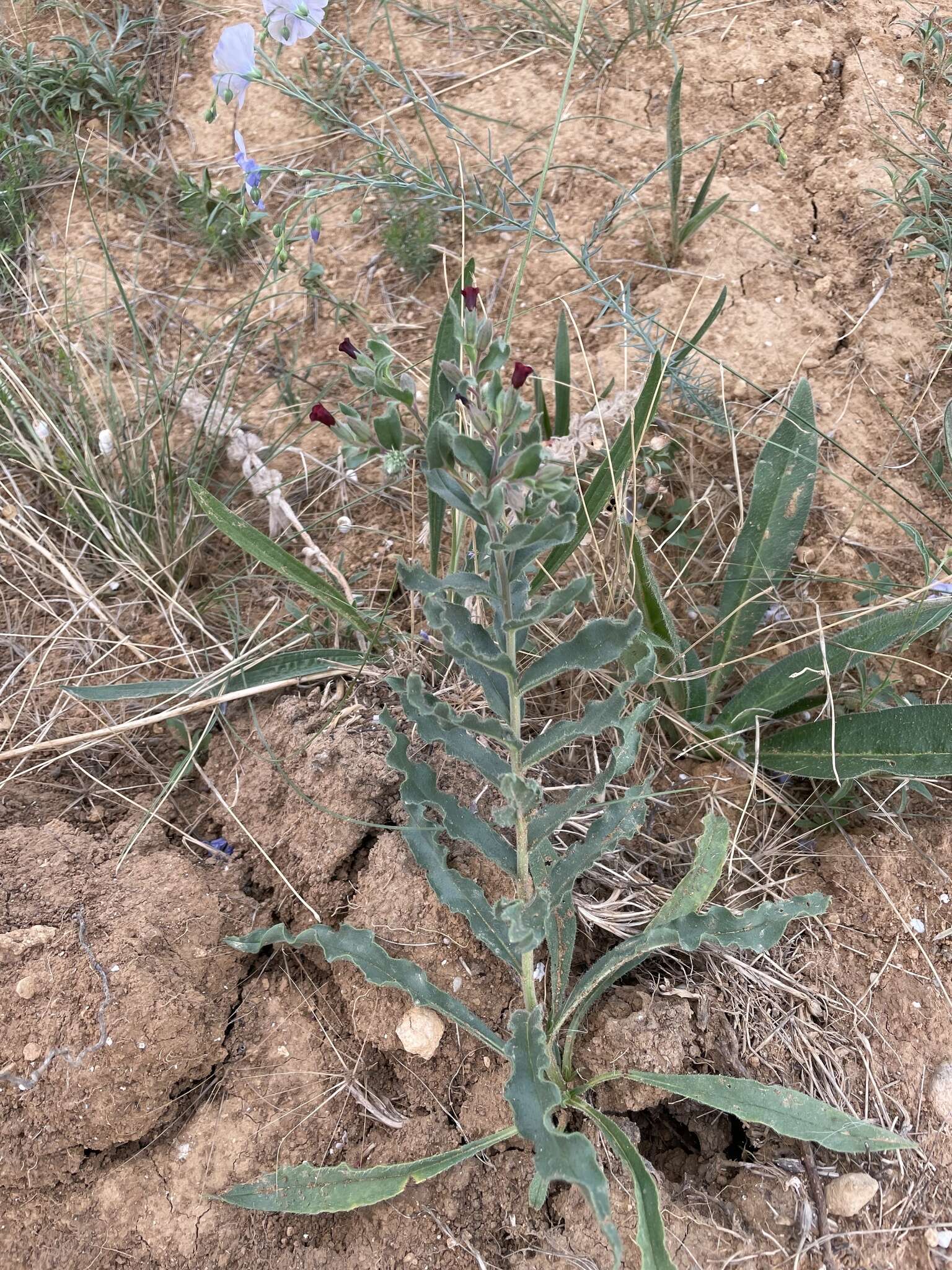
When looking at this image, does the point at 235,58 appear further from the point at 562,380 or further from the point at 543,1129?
the point at 543,1129

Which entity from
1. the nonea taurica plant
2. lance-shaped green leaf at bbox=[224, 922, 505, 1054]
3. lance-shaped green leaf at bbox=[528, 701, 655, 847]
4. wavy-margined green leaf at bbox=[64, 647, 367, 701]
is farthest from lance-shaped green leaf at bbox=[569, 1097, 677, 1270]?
wavy-margined green leaf at bbox=[64, 647, 367, 701]

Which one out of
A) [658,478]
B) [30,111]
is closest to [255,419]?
[658,478]

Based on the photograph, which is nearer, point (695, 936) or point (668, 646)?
point (695, 936)

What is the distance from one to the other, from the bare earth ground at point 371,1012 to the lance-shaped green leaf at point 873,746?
150 millimetres

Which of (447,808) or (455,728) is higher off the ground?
(455,728)

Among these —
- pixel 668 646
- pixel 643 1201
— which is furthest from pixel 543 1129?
pixel 668 646

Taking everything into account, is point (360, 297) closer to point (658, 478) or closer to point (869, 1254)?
point (658, 478)

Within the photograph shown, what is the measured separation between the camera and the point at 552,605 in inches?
50.7

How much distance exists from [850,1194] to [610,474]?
1.31m

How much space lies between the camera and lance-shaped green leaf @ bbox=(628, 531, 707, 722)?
6.10 feet

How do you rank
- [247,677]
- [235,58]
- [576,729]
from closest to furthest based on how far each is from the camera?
[576,729], [247,677], [235,58]

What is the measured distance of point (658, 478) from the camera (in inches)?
88.1

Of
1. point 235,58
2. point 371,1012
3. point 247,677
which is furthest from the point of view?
point 235,58

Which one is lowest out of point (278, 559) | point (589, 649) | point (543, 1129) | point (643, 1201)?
point (643, 1201)
